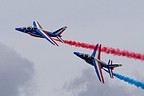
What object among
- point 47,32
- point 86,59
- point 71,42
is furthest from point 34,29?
point 86,59

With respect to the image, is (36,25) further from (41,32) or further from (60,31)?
(60,31)

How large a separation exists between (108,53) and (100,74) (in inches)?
353

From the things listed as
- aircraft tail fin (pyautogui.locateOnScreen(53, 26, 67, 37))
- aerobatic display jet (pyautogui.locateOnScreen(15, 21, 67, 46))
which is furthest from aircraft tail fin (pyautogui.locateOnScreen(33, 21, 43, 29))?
aircraft tail fin (pyautogui.locateOnScreen(53, 26, 67, 37))

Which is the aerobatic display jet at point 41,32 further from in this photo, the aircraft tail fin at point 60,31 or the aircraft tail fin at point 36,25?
the aircraft tail fin at point 36,25

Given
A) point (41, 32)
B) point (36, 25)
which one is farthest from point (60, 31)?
point (36, 25)

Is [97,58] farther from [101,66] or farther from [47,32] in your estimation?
[47,32]

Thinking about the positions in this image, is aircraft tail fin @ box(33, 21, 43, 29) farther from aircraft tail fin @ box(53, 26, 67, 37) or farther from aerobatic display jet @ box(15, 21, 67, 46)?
aircraft tail fin @ box(53, 26, 67, 37)

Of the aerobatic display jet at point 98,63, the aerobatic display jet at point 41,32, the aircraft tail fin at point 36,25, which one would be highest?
the aircraft tail fin at point 36,25

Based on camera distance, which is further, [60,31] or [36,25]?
[36,25]

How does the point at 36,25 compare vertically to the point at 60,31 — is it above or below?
above

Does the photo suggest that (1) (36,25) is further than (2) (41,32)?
Yes

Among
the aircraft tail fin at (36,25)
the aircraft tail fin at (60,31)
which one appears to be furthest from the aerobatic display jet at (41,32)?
the aircraft tail fin at (36,25)

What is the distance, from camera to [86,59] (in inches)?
5330

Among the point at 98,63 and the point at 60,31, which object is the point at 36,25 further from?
the point at 98,63
